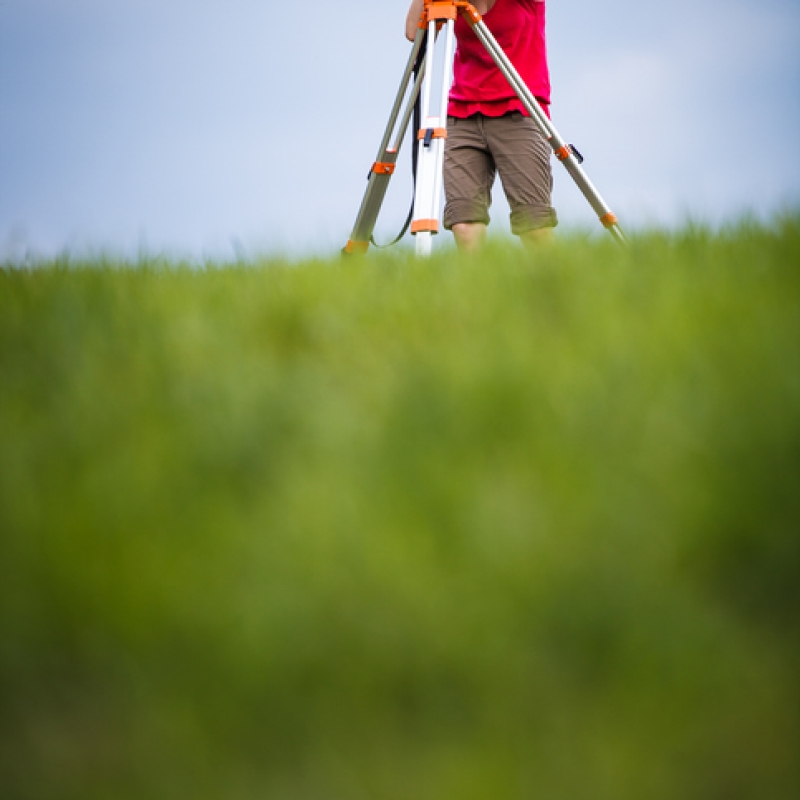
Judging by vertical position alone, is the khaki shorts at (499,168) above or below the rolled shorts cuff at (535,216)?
above

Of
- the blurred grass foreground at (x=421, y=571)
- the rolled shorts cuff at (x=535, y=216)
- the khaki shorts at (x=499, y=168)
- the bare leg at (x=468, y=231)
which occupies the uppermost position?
the khaki shorts at (x=499, y=168)

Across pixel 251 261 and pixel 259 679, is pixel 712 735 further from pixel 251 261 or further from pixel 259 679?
pixel 251 261

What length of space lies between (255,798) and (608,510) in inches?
22.0

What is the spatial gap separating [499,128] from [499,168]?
0.20 metres

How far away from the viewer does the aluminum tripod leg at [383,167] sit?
11.6 ft

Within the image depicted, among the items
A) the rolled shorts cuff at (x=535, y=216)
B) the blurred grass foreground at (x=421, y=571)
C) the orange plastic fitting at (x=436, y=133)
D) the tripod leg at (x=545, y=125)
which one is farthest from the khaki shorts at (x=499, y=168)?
the blurred grass foreground at (x=421, y=571)

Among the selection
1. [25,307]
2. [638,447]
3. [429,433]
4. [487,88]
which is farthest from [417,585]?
[487,88]

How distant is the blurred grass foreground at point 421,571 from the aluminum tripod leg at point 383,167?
2276 mm

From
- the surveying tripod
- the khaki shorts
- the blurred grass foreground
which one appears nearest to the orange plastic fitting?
the surveying tripod

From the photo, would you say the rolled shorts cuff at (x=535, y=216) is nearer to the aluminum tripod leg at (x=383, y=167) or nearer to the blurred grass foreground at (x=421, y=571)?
the aluminum tripod leg at (x=383, y=167)

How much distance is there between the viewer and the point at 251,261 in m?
2.81

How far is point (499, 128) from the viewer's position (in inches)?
151

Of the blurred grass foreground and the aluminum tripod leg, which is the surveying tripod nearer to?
the aluminum tripod leg

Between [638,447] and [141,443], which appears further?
[141,443]
